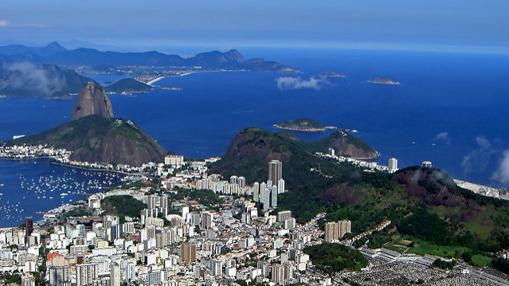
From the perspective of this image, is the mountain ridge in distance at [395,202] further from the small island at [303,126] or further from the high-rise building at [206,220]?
the small island at [303,126]

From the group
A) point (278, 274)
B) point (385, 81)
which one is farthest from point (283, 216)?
point (385, 81)

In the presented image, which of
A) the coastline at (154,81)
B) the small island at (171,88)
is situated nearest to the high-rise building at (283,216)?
the small island at (171,88)

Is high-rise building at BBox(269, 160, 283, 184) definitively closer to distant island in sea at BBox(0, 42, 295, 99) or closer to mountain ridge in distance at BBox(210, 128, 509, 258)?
mountain ridge in distance at BBox(210, 128, 509, 258)

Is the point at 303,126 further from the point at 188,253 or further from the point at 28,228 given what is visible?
the point at 188,253

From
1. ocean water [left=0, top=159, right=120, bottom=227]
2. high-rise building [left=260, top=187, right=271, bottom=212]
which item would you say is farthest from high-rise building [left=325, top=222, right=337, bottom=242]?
ocean water [left=0, top=159, right=120, bottom=227]

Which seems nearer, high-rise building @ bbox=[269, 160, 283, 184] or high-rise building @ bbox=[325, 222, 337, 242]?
high-rise building @ bbox=[325, 222, 337, 242]

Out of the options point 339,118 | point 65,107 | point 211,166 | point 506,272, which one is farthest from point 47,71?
point 506,272
